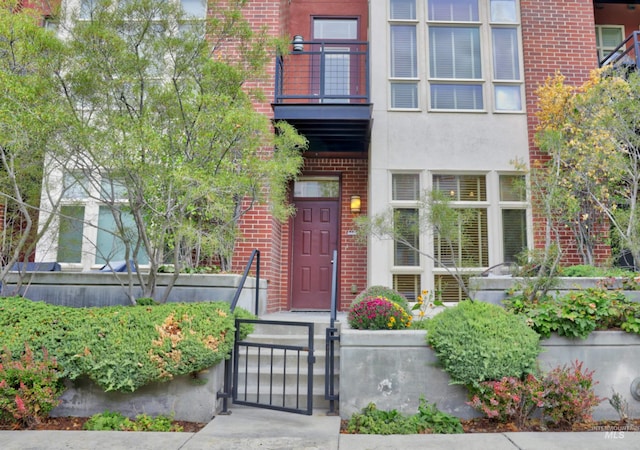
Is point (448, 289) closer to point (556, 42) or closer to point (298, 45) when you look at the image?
point (556, 42)

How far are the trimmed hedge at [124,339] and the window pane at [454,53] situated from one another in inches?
229

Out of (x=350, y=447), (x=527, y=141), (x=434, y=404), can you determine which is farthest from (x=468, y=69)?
(x=350, y=447)

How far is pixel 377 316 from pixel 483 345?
1028 millimetres

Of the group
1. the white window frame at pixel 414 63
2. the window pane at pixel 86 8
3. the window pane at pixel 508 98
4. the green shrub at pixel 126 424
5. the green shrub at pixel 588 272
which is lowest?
the green shrub at pixel 126 424

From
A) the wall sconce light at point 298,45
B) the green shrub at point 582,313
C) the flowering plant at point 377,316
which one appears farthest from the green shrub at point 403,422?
the wall sconce light at point 298,45

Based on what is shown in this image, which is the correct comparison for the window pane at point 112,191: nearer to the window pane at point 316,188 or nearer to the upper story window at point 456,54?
the window pane at point 316,188

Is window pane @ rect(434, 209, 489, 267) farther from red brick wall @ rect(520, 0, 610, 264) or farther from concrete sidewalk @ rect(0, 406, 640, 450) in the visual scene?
concrete sidewalk @ rect(0, 406, 640, 450)

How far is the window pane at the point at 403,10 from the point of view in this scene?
7781 mm

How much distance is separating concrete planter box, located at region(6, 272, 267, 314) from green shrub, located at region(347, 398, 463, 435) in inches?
91.6

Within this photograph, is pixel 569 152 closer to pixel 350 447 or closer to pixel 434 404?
pixel 434 404

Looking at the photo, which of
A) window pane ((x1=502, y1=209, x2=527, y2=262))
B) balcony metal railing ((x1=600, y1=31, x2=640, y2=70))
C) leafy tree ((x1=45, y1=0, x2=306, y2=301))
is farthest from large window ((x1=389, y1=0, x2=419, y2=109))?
leafy tree ((x1=45, y1=0, x2=306, y2=301))

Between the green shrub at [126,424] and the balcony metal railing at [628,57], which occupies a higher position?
the balcony metal railing at [628,57]

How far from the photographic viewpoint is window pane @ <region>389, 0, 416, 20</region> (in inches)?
306

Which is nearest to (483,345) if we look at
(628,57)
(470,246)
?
(470,246)
